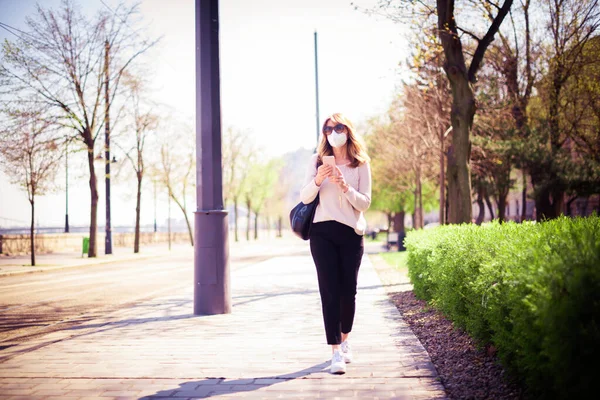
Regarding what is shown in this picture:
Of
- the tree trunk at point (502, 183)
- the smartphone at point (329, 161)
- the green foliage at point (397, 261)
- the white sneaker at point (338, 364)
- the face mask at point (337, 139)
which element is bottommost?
the green foliage at point (397, 261)

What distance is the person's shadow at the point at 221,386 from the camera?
157 inches

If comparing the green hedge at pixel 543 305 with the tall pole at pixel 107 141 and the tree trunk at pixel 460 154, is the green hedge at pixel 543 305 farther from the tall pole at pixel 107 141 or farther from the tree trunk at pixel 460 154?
the tall pole at pixel 107 141

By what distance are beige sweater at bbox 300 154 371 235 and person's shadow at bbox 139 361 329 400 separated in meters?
1.27

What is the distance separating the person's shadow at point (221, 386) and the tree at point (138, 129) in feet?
88.0

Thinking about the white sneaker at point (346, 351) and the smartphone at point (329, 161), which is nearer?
the smartphone at point (329, 161)

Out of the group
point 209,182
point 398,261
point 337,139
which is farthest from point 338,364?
point 398,261

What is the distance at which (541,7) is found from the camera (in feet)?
80.7

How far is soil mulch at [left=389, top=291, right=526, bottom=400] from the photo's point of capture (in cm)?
390

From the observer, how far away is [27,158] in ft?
69.1

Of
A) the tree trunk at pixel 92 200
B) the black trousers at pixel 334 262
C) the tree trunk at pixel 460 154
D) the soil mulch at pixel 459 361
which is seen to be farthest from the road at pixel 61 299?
the tree trunk at pixel 92 200

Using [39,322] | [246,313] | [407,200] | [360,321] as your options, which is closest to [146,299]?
[39,322]

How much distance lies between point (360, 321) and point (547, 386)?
A: 13.6 feet

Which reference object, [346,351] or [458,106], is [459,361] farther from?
[458,106]

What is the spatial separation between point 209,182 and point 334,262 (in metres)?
3.38
